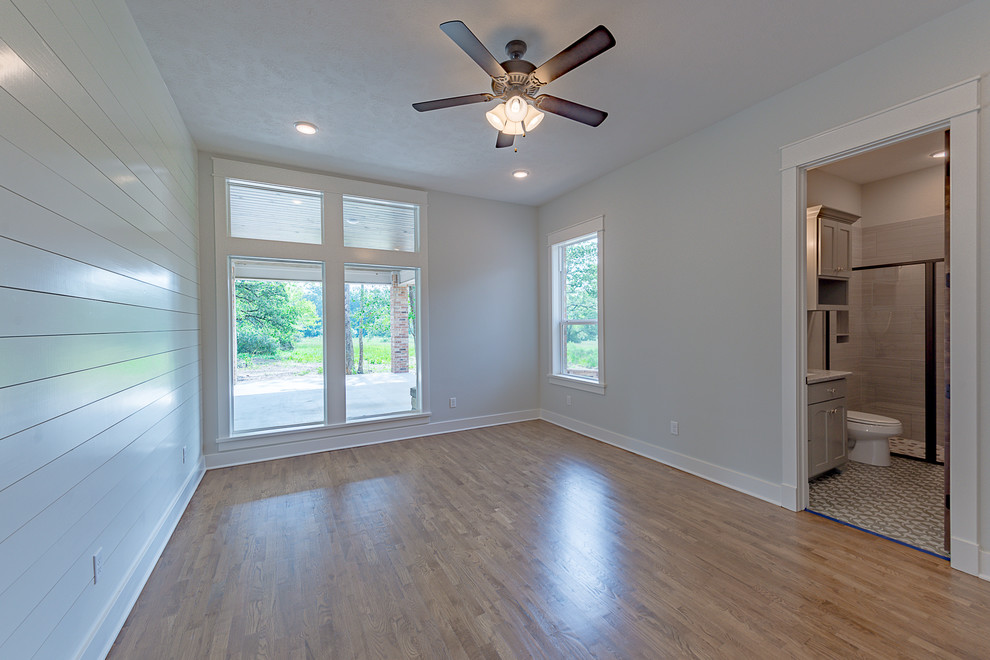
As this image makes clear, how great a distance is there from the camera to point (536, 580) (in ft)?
6.65

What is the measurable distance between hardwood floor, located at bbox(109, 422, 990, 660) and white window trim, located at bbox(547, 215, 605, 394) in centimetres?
157

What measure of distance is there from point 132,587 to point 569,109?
11.1ft

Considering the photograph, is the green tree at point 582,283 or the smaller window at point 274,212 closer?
the smaller window at point 274,212

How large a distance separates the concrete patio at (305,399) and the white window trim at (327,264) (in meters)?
0.10

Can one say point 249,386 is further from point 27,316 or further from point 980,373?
A: point 980,373

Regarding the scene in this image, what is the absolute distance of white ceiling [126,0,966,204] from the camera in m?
2.04

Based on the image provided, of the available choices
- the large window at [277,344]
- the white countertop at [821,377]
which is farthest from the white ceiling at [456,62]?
the white countertop at [821,377]

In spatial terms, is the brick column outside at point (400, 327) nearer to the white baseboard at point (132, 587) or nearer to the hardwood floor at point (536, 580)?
the hardwood floor at point (536, 580)

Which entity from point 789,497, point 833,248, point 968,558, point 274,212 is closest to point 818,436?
point 789,497

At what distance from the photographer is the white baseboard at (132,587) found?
1540mm

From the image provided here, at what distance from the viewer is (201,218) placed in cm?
367

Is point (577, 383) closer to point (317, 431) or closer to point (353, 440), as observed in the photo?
point (353, 440)

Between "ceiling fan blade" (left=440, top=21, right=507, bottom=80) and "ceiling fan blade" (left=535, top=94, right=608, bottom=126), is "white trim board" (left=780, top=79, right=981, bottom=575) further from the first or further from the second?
"ceiling fan blade" (left=440, top=21, right=507, bottom=80)

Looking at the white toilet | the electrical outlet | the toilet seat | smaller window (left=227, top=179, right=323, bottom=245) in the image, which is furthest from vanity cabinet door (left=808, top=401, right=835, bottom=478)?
smaller window (left=227, top=179, right=323, bottom=245)
